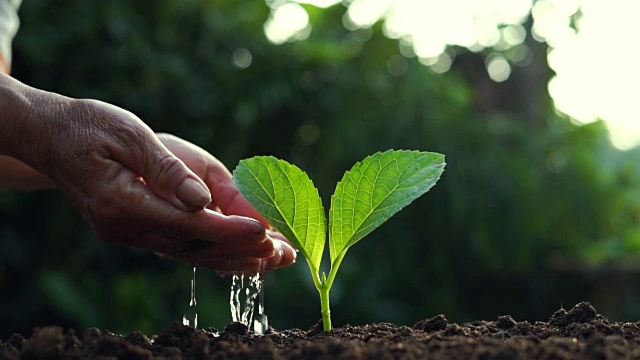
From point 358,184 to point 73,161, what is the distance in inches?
20.6

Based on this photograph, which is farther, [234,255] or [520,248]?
[520,248]

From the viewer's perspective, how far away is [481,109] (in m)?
5.59

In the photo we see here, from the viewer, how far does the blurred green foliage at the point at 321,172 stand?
11.5ft

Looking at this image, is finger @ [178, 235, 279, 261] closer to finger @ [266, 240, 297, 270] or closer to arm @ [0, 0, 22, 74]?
finger @ [266, 240, 297, 270]

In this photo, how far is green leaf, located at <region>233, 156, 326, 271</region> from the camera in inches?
54.9

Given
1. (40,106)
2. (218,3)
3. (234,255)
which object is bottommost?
(234,255)

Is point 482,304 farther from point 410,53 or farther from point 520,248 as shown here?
point 410,53

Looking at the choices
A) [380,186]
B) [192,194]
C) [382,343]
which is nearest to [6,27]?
[192,194]

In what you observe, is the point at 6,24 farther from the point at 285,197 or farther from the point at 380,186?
the point at 380,186

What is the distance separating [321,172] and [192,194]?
2646 mm

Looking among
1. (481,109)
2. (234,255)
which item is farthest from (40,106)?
(481,109)

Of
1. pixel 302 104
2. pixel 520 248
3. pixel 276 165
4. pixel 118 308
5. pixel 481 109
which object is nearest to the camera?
pixel 276 165

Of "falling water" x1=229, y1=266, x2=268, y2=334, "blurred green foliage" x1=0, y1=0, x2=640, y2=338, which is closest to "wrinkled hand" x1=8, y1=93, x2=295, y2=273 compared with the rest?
"falling water" x1=229, y1=266, x2=268, y2=334

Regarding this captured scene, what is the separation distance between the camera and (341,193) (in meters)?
1.46
